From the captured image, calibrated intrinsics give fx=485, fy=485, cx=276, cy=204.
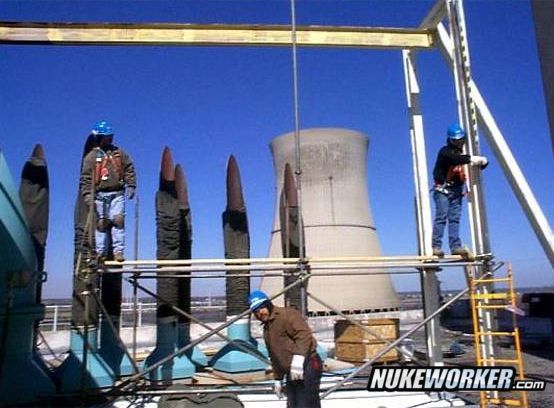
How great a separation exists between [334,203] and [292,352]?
10528 mm

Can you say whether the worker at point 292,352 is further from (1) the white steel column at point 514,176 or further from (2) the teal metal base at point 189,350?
(2) the teal metal base at point 189,350

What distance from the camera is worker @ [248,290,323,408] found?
3730 millimetres

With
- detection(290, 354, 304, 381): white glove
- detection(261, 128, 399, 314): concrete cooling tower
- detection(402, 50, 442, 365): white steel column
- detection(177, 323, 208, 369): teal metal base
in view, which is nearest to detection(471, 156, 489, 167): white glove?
detection(402, 50, 442, 365): white steel column

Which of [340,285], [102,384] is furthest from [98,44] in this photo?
[340,285]

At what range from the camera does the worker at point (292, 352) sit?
147 inches

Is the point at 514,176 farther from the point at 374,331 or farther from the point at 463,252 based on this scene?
the point at 374,331

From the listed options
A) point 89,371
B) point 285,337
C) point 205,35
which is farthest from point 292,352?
point 205,35

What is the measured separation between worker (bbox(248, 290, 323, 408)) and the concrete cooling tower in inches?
399

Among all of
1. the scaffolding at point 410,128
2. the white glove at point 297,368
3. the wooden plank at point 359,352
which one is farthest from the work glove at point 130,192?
the wooden plank at point 359,352

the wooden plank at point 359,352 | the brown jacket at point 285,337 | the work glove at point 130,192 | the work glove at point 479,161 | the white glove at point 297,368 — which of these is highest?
the work glove at point 479,161

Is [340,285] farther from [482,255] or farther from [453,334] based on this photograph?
[482,255]

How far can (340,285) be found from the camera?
49.0 feet

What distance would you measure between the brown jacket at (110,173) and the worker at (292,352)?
2584 mm

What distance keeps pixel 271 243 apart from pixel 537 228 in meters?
10.5
